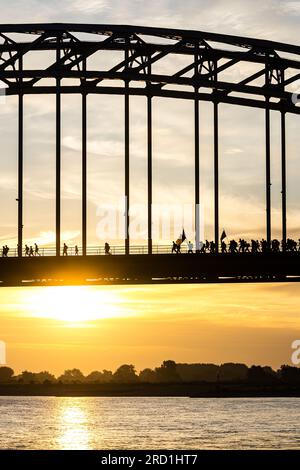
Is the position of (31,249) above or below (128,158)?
below

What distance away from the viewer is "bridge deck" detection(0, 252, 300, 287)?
186ft

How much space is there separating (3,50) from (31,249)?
38.8ft

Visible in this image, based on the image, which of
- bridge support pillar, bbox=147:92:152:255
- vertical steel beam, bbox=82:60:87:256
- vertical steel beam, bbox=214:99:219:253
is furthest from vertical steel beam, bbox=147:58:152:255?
vertical steel beam, bbox=214:99:219:253

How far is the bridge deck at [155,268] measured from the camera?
186ft

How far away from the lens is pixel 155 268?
56938 mm

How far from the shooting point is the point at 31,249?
57.9 m

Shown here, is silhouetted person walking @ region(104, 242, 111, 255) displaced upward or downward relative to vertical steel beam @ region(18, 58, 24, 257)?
downward

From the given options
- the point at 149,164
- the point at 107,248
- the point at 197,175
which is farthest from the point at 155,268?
the point at 197,175

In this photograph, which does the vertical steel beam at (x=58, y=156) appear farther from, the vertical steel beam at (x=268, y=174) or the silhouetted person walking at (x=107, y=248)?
the vertical steel beam at (x=268, y=174)

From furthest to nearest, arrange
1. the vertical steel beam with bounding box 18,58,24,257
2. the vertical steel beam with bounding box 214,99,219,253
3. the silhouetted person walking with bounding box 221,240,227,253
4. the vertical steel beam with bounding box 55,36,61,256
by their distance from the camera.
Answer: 1. the vertical steel beam with bounding box 214,99,219,253
2. the vertical steel beam with bounding box 18,58,24,257
3. the vertical steel beam with bounding box 55,36,61,256
4. the silhouetted person walking with bounding box 221,240,227,253

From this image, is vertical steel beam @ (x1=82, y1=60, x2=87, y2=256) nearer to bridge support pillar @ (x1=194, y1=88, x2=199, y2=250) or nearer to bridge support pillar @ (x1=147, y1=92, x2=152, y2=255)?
bridge support pillar @ (x1=147, y1=92, x2=152, y2=255)

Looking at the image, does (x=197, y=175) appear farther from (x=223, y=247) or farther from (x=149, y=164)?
(x=223, y=247)
